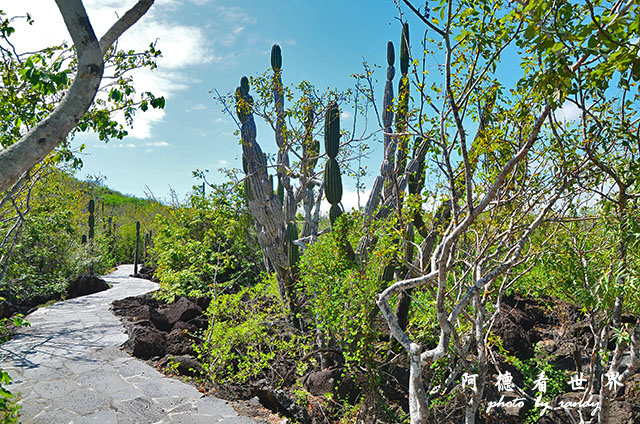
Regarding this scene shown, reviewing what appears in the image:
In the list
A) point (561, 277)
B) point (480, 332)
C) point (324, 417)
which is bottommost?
point (324, 417)

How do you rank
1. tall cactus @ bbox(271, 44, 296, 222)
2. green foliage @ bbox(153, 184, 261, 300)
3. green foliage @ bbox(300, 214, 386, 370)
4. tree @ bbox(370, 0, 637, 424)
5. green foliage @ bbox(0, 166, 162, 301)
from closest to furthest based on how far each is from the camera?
1. tree @ bbox(370, 0, 637, 424)
2. green foliage @ bbox(300, 214, 386, 370)
3. tall cactus @ bbox(271, 44, 296, 222)
4. green foliage @ bbox(0, 166, 162, 301)
5. green foliage @ bbox(153, 184, 261, 300)

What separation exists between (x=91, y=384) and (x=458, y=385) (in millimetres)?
4172

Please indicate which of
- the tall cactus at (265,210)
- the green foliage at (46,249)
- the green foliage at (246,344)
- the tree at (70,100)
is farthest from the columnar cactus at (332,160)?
the tree at (70,100)

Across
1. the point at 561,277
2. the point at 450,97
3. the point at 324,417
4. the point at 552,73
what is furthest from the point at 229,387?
the point at 552,73

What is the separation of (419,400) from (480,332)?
108 cm

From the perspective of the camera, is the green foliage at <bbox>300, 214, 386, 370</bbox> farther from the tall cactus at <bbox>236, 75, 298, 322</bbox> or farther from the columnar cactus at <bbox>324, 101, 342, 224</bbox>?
the columnar cactus at <bbox>324, 101, 342, 224</bbox>

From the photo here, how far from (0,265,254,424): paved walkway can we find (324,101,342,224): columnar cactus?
3.92 metres

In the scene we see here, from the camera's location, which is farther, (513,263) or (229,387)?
(229,387)

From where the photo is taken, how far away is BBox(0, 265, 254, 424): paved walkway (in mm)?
4352

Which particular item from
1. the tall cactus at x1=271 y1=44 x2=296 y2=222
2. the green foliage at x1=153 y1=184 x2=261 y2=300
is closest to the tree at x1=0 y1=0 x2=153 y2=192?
the tall cactus at x1=271 y1=44 x2=296 y2=222

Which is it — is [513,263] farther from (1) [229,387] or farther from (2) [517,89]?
(1) [229,387]

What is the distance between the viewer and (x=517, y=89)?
3.26 metres

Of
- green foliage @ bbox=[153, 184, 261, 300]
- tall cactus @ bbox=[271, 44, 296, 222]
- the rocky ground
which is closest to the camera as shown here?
the rocky ground

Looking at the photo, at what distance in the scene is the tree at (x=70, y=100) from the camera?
2.22 meters
